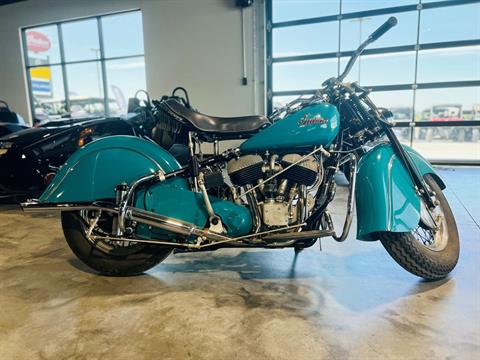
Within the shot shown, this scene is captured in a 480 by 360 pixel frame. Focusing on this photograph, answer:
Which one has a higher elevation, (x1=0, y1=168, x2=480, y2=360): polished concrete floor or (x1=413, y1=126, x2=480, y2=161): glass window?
(x1=413, y1=126, x2=480, y2=161): glass window

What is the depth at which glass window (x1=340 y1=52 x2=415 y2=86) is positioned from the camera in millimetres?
6098

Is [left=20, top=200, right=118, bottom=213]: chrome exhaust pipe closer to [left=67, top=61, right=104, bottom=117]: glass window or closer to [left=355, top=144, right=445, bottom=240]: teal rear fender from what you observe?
[left=355, top=144, right=445, bottom=240]: teal rear fender

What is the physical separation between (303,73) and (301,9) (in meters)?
1.15

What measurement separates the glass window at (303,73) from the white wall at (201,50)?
1.17ft

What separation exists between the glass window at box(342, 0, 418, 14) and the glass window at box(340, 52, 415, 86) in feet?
2.62

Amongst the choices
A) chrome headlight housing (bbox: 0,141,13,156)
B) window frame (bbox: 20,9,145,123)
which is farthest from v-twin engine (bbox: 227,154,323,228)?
window frame (bbox: 20,9,145,123)

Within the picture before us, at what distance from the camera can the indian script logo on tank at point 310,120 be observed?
1679 millimetres

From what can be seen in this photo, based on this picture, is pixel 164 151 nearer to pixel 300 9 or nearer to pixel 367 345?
pixel 367 345

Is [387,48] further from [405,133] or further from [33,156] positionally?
[33,156]

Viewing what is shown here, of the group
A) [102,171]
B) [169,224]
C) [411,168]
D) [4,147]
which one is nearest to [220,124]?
[169,224]

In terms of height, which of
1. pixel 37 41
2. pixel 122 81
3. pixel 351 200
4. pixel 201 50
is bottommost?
pixel 351 200

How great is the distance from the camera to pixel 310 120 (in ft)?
5.53

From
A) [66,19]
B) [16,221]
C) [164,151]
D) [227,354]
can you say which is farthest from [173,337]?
[66,19]

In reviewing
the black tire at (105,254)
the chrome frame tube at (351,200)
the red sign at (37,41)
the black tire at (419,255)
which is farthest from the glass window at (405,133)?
the red sign at (37,41)
